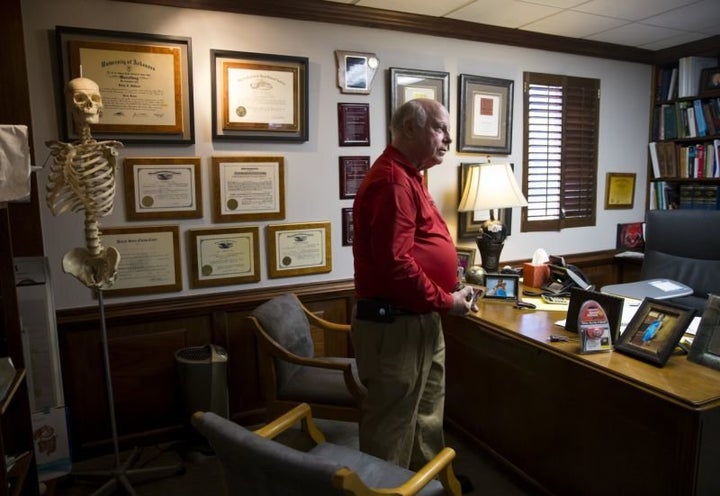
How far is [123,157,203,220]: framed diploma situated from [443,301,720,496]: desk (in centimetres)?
143

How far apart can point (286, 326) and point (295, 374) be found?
22 cm

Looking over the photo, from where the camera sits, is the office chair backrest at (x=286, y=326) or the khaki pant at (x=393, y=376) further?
the office chair backrest at (x=286, y=326)

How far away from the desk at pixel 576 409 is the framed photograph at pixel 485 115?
1.25 metres

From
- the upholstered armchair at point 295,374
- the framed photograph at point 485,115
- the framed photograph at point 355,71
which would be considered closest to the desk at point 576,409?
the upholstered armchair at point 295,374

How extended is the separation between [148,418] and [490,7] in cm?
285

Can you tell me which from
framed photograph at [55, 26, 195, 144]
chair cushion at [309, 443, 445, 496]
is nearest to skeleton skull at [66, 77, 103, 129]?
framed photograph at [55, 26, 195, 144]

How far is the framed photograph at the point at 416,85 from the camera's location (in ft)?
9.70

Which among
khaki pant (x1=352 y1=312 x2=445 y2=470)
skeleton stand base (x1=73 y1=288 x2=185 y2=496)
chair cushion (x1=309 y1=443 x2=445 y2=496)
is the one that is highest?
khaki pant (x1=352 y1=312 x2=445 y2=470)

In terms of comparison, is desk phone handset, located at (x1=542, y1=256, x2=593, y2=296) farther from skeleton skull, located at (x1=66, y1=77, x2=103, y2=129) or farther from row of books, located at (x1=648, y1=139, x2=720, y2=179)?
skeleton skull, located at (x1=66, y1=77, x2=103, y2=129)

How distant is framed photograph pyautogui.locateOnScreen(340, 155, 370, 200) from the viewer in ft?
9.53

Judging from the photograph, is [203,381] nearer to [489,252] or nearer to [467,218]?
[489,252]

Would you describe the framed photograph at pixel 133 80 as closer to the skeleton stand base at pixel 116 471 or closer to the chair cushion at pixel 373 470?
the skeleton stand base at pixel 116 471

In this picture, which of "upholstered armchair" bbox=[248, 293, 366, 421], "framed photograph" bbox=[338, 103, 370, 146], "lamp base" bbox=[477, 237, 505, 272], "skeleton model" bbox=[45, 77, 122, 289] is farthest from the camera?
"lamp base" bbox=[477, 237, 505, 272]

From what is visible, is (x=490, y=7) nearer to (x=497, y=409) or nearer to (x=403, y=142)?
(x=403, y=142)
